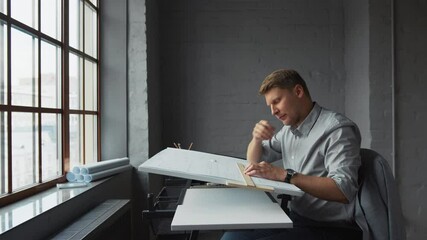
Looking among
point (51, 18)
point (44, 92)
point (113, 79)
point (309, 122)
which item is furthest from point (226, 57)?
point (309, 122)

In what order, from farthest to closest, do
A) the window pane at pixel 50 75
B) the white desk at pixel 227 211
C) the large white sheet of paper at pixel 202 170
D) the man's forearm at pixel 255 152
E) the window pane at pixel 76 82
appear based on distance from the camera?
the window pane at pixel 76 82
the window pane at pixel 50 75
the man's forearm at pixel 255 152
the large white sheet of paper at pixel 202 170
the white desk at pixel 227 211

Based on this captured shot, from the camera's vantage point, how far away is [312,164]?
1.54 m

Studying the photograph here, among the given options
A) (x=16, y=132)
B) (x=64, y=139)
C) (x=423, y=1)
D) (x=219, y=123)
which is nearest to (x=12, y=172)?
(x=16, y=132)

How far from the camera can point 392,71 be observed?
2996 mm

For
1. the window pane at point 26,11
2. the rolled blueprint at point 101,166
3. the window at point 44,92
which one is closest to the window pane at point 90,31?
the window at point 44,92

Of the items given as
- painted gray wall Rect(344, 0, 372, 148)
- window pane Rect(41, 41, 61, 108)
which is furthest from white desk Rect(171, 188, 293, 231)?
painted gray wall Rect(344, 0, 372, 148)

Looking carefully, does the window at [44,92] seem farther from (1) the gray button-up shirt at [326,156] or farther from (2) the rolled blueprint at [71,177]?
(1) the gray button-up shirt at [326,156]

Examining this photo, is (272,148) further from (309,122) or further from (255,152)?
(309,122)

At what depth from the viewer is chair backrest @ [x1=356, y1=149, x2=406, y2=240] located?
4.48 feet

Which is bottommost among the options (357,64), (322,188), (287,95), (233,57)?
(322,188)

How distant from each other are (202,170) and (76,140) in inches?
56.3

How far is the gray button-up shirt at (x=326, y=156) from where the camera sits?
1.35 m

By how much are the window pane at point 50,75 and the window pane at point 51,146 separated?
0.28 ft

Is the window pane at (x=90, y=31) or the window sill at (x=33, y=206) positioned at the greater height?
the window pane at (x=90, y=31)
